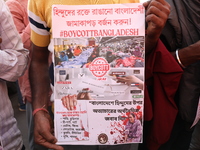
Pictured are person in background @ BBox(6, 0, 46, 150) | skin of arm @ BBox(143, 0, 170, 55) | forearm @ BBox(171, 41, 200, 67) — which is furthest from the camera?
person in background @ BBox(6, 0, 46, 150)

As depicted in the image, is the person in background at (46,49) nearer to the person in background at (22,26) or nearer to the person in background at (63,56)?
the person in background at (63,56)

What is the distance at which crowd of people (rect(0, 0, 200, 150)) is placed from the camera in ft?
2.30

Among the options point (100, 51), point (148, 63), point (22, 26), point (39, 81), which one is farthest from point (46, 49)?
point (22, 26)

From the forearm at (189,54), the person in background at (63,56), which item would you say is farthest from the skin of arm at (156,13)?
the person in background at (63,56)

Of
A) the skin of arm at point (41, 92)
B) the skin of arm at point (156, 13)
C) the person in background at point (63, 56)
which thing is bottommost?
the skin of arm at point (41, 92)

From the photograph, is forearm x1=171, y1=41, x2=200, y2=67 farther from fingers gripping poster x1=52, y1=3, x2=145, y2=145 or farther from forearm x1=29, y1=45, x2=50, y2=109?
forearm x1=29, y1=45, x2=50, y2=109

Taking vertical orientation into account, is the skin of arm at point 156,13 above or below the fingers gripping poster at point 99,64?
above

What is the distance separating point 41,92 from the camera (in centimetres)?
83

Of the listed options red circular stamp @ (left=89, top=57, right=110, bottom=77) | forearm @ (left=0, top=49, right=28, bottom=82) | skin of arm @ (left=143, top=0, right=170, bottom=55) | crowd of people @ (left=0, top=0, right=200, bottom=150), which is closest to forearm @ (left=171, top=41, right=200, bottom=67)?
crowd of people @ (left=0, top=0, right=200, bottom=150)

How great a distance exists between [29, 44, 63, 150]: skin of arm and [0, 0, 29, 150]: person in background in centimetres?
10

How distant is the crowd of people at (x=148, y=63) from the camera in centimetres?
70

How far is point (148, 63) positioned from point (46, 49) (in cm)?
45

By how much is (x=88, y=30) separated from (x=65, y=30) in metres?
0.08

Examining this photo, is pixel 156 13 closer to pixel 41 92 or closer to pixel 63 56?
pixel 63 56
